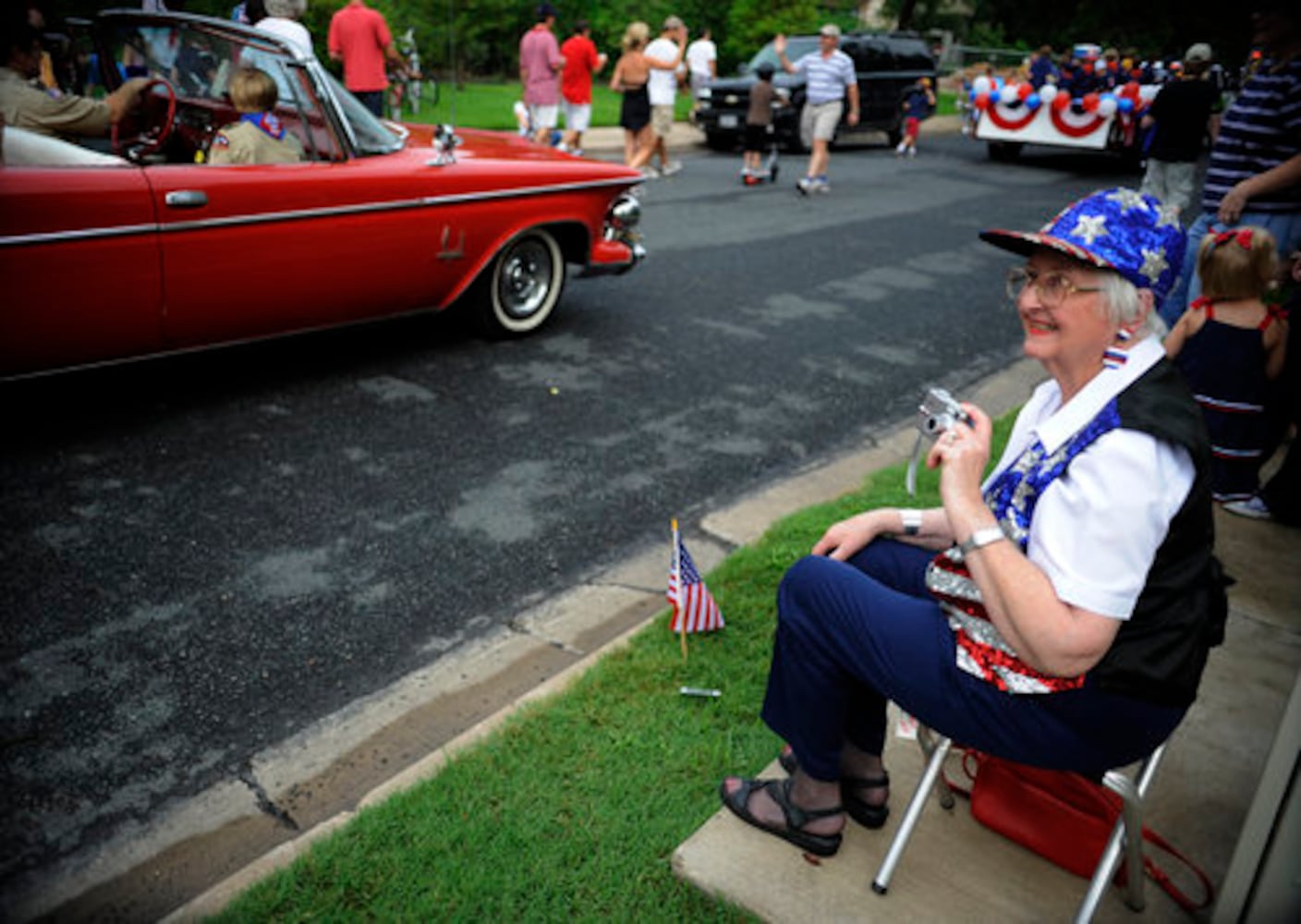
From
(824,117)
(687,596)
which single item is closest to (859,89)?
(824,117)

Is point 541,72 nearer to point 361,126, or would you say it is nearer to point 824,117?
point 824,117

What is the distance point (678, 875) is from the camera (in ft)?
7.04

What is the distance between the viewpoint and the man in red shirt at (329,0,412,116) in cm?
992

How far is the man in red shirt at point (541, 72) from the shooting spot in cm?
A: 1146

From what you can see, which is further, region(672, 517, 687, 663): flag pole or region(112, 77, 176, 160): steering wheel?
region(112, 77, 176, 160): steering wheel

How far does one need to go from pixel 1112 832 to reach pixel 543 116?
37.5ft

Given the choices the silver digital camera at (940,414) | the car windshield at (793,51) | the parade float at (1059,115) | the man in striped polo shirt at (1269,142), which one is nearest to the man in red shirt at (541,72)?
the car windshield at (793,51)

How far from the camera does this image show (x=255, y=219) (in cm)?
436

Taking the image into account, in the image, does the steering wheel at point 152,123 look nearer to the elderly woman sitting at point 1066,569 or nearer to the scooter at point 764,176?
the elderly woman sitting at point 1066,569

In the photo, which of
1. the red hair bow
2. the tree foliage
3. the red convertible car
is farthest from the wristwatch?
the tree foliage

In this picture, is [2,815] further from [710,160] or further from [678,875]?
[710,160]

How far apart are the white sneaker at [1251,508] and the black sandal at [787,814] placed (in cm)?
285

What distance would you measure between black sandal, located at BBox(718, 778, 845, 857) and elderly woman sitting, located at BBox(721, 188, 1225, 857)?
20cm

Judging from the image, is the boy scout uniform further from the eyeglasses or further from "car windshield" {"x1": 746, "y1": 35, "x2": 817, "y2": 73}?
"car windshield" {"x1": 746, "y1": 35, "x2": 817, "y2": 73}
